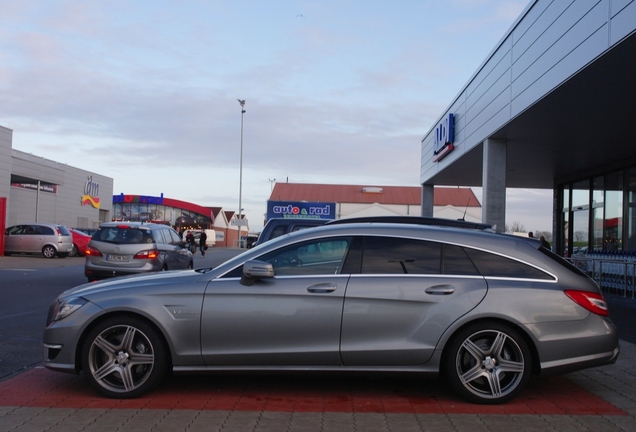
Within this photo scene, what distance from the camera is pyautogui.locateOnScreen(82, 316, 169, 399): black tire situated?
5484mm

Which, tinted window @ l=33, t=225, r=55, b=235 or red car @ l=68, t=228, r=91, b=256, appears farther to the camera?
red car @ l=68, t=228, r=91, b=256

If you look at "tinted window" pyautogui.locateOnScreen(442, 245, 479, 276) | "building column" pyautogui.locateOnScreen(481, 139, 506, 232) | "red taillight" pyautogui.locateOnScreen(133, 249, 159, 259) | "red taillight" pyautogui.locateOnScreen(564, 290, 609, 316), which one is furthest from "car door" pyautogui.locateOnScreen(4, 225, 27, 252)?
"red taillight" pyautogui.locateOnScreen(564, 290, 609, 316)

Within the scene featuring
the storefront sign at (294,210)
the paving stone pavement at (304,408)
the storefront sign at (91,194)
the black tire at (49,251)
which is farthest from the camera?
the storefront sign at (91,194)

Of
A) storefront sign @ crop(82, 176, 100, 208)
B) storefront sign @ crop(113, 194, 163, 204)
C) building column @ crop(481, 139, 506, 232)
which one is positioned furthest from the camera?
storefront sign @ crop(113, 194, 163, 204)

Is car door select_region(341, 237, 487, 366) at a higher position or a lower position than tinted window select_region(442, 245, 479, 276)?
lower

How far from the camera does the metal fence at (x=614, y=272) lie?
15477 millimetres

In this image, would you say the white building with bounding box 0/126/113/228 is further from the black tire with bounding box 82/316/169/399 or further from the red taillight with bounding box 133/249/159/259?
the black tire with bounding box 82/316/169/399

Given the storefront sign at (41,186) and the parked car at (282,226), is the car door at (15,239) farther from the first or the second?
the parked car at (282,226)

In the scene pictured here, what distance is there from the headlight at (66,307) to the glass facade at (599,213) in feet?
63.1

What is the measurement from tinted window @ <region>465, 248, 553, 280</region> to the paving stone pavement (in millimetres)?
1079

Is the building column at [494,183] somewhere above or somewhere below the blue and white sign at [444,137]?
below

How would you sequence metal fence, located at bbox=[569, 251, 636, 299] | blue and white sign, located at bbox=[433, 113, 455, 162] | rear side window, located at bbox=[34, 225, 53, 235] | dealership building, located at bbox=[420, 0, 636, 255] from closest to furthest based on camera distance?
dealership building, located at bbox=[420, 0, 636, 255], metal fence, located at bbox=[569, 251, 636, 299], blue and white sign, located at bbox=[433, 113, 455, 162], rear side window, located at bbox=[34, 225, 53, 235]

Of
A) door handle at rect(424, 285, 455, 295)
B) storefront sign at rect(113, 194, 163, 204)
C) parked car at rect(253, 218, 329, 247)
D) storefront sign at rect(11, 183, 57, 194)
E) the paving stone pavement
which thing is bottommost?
the paving stone pavement

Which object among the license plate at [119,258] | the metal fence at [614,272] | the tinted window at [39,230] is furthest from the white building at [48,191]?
the metal fence at [614,272]
